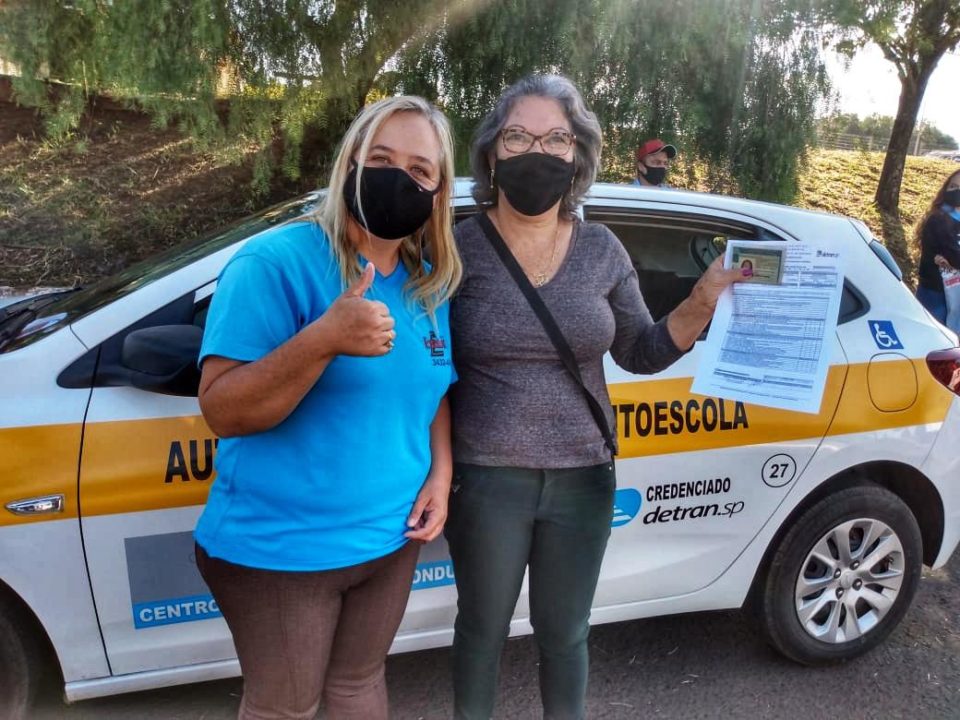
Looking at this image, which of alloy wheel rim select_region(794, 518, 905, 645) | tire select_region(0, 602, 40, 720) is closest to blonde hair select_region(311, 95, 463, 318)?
tire select_region(0, 602, 40, 720)

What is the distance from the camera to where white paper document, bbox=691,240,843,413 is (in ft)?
6.67

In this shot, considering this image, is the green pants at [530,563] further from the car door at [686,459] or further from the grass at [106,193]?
the grass at [106,193]

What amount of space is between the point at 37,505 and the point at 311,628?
3.12 ft

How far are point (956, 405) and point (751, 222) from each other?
1.00 metres

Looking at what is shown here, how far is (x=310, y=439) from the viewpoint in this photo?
1550mm

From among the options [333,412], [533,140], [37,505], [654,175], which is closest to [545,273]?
[533,140]

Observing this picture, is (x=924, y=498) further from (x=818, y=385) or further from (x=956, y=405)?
(x=818, y=385)

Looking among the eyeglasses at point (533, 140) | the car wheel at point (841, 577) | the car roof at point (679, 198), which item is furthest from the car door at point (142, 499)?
the car wheel at point (841, 577)

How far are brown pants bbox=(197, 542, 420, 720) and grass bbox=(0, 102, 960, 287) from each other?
5.04 m

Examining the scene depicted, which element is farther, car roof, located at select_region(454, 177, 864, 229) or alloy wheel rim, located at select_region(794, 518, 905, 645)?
alloy wheel rim, located at select_region(794, 518, 905, 645)

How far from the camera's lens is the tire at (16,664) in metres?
2.20

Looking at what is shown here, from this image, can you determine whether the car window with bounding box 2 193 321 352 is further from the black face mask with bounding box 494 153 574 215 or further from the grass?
the grass

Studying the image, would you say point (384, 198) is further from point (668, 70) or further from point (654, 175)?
point (668, 70)

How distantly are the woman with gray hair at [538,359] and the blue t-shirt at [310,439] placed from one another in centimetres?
29
